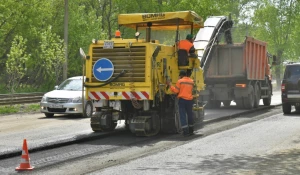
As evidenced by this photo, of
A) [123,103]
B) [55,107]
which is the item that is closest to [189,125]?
[123,103]

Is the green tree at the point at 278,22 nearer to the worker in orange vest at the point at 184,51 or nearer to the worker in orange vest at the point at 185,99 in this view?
the worker in orange vest at the point at 184,51

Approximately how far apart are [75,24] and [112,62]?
2968cm

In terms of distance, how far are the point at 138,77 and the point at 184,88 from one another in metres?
1.19

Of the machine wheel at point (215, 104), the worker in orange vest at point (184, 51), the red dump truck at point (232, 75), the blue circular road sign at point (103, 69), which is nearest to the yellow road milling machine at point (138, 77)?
the blue circular road sign at point (103, 69)

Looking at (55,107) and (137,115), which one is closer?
(137,115)

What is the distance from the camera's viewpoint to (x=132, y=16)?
14977 millimetres

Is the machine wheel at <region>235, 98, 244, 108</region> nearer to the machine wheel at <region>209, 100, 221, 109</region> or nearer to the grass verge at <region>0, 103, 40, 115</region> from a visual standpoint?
the machine wheel at <region>209, 100, 221, 109</region>

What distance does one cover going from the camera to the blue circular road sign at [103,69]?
1378 cm

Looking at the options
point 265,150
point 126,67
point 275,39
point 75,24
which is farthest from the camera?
point 275,39

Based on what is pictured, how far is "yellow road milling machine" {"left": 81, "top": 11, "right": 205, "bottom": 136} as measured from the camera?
1351cm

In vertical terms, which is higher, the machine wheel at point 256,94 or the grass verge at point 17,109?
the machine wheel at point 256,94

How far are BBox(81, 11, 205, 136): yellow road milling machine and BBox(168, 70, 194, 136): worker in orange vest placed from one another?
0.38 meters

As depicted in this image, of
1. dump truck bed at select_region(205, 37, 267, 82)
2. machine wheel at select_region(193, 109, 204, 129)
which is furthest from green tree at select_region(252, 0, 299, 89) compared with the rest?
machine wheel at select_region(193, 109, 204, 129)

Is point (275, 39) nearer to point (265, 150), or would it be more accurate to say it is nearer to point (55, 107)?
point (55, 107)
